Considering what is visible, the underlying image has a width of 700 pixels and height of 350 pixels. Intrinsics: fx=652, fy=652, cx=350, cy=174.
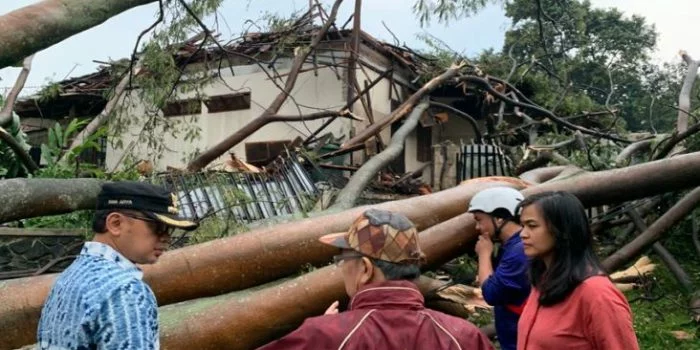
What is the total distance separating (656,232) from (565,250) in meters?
2.31

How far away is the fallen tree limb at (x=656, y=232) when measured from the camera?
405 cm

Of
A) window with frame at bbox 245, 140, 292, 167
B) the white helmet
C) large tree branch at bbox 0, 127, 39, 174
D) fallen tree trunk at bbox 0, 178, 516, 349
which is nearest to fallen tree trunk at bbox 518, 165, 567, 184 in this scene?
fallen tree trunk at bbox 0, 178, 516, 349

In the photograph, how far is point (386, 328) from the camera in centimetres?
157

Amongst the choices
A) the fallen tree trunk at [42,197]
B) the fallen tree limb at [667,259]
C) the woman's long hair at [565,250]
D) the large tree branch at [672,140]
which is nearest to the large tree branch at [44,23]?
the fallen tree trunk at [42,197]

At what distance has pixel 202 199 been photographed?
238 inches

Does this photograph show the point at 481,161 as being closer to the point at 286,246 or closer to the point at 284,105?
the point at 284,105

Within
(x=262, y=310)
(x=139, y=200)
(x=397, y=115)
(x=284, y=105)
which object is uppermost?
(x=284, y=105)

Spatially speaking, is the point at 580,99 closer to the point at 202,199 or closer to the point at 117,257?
the point at 202,199

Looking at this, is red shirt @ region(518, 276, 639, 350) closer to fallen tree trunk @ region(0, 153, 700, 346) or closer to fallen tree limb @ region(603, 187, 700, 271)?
fallen tree trunk @ region(0, 153, 700, 346)

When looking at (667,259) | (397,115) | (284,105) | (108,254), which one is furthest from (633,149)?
(284,105)

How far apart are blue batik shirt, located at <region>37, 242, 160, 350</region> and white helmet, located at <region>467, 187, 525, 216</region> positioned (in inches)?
67.3

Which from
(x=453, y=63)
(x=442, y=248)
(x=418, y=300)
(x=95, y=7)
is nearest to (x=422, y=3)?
(x=453, y=63)

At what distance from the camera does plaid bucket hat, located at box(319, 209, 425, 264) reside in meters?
1.68

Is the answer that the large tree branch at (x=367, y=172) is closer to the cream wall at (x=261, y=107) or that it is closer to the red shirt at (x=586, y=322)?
the red shirt at (x=586, y=322)
